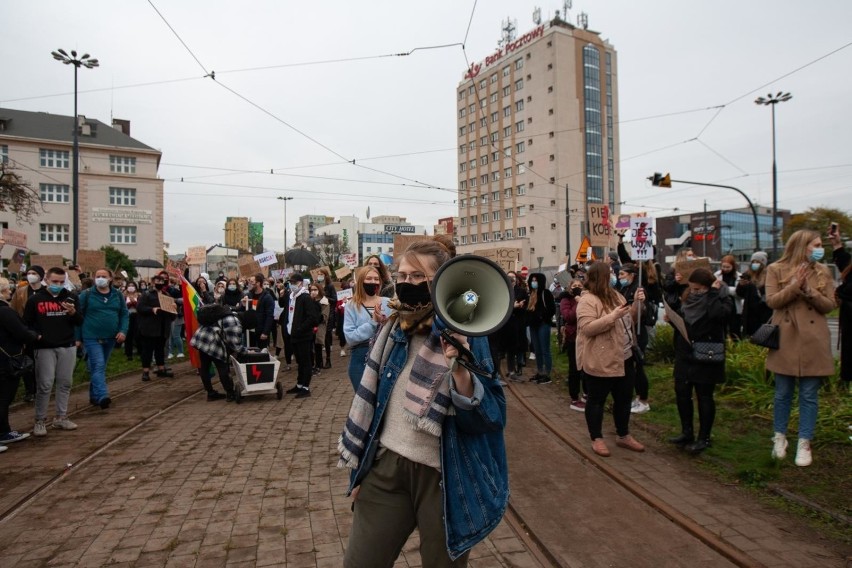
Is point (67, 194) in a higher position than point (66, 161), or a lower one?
lower

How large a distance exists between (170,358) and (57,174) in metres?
56.6

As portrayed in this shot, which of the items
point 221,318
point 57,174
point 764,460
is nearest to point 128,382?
point 221,318

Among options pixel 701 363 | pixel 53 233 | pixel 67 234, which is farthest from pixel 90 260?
pixel 53 233

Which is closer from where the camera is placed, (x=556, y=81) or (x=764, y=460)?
(x=764, y=460)

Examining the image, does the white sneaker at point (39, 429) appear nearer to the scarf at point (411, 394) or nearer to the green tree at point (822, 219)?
the scarf at point (411, 394)

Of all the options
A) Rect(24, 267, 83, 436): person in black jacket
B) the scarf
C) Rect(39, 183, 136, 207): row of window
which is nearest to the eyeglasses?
the scarf

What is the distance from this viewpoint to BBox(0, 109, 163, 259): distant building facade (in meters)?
56.8

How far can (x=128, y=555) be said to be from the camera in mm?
3631

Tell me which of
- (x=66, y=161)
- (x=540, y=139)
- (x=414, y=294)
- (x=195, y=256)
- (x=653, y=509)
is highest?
(x=540, y=139)

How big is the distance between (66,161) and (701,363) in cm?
6938

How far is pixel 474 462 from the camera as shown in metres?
2.22

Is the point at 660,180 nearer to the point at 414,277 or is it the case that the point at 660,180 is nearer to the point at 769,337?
the point at 769,337

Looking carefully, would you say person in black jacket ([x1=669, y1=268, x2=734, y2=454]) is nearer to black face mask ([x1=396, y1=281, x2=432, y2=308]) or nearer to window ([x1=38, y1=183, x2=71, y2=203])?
black face mask ([x1=396, y1=281, x2=432, y2=308])

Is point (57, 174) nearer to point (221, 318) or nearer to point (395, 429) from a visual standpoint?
point (221, 318)
